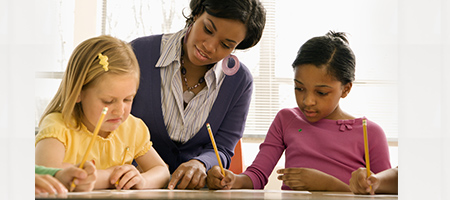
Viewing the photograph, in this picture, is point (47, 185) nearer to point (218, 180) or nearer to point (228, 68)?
point (218, 180)

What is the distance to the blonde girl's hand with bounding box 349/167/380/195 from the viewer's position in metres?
0.69

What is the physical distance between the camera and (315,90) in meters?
0.98

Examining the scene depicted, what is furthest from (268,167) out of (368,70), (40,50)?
(368,70)

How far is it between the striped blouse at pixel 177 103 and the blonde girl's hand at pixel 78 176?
1.61 ft

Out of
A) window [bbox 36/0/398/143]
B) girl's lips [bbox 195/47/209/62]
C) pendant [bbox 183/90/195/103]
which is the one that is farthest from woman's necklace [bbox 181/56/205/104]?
window [bbox 36/0/398/143]

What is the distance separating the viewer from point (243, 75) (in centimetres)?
114

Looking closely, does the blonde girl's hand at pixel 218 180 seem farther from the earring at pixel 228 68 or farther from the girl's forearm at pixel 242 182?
the earring at pixel 228 68

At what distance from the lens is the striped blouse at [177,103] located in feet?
3.46

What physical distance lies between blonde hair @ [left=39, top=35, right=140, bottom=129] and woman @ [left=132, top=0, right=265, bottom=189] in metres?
0.24

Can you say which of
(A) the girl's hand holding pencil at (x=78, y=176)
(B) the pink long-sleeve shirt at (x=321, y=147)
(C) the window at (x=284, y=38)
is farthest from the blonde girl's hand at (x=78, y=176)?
(C) the window at (x=284, y=38)

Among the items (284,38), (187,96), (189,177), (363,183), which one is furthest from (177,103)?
(284,38)

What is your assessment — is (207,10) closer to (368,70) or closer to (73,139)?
(73,139)

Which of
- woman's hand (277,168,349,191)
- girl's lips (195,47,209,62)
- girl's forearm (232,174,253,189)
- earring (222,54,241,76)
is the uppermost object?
girl's lips (195,47,209,62)

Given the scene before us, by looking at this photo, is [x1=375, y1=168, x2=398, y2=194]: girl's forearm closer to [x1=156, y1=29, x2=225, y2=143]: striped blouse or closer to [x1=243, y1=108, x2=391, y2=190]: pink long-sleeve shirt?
[x1=243, y1=108, x2=391, y2=190]: pink long-sleeve shirt
